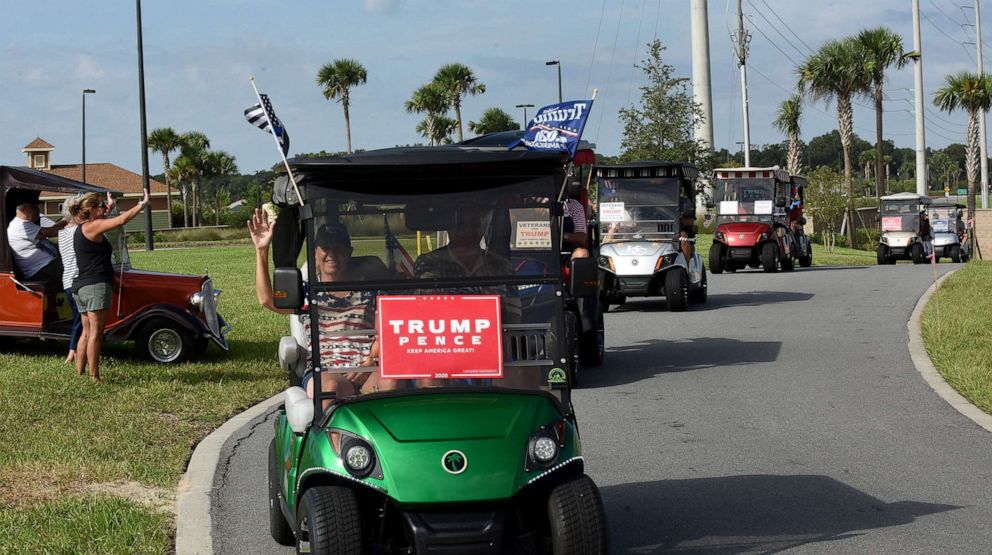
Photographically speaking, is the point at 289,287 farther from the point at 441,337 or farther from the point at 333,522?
the point at 333,522

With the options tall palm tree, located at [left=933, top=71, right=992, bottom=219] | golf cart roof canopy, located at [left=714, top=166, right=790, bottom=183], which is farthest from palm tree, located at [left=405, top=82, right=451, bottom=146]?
golf cart roof canopy, located at [left=714, top=166, right=790, bottom=183]

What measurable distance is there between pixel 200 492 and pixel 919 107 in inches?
1941

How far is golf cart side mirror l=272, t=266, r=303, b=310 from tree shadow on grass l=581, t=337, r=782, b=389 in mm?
6513

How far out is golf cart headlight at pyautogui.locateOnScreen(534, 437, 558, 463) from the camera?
487 cm

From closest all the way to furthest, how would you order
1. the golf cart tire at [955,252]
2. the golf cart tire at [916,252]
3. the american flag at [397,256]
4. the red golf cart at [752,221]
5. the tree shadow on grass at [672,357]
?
the american flag at [397,256] < the tree shadow on grass at [672,357] < the red golf cart at [752,221] < the golf cart tire at [916,252] < the golf cart tire at [955,252]

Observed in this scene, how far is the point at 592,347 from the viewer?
499 inches

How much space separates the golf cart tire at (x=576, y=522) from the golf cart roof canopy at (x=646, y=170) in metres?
15.0

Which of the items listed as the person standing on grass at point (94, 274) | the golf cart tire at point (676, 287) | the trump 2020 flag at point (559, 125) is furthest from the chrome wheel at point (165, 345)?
the golf cart tire at point (676, 287)

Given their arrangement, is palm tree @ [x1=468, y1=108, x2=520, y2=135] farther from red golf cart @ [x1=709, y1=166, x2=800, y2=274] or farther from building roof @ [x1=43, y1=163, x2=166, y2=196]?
red golf cart @ [x1=709, y1=166, x2=800, y2=274]

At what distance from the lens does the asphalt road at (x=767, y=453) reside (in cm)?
623

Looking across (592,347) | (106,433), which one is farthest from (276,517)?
(592,347)

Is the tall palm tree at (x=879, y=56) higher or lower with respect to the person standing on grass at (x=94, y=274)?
higher

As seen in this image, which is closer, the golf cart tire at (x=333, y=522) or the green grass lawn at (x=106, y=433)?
the golf cart tire at (x=333, y=522)

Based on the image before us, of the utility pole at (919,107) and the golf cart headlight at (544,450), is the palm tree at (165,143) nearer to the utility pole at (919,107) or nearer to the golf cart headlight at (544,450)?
the utility pole at (919,107)
